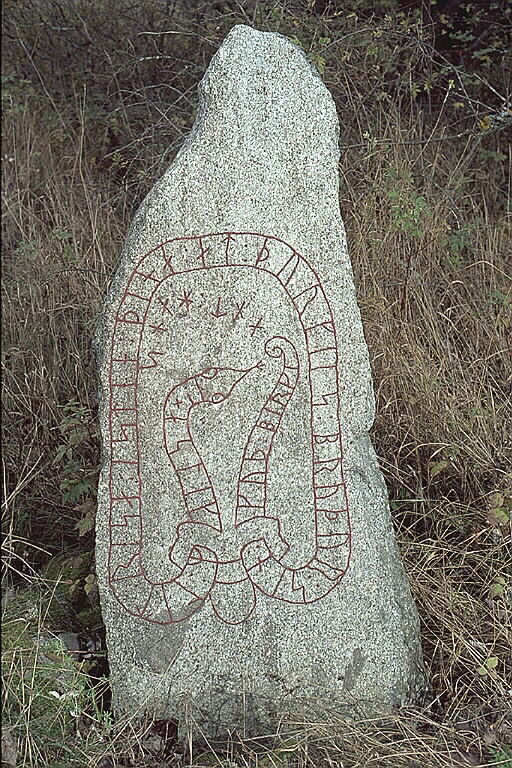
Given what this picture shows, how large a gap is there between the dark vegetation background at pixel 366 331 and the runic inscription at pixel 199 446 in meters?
0.30

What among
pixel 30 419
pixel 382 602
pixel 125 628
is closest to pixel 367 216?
pixel 30 419

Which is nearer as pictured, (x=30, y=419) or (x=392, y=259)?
(x=30, y=419)

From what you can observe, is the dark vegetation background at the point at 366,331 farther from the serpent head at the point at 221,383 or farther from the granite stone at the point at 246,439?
the serpent head at the point at 221,383

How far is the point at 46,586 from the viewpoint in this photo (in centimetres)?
256

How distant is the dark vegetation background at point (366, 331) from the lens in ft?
7.08

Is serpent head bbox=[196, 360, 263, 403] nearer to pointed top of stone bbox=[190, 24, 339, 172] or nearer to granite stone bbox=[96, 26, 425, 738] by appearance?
granite stone bbox=[96, 26, 425, 738]

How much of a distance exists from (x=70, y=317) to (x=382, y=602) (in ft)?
5.20

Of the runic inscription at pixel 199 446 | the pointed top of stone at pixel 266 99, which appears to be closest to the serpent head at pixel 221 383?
the runic inscription at pixel 199 446

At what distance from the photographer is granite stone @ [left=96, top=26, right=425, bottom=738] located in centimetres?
209

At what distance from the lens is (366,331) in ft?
9.96

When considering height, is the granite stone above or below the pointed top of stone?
below

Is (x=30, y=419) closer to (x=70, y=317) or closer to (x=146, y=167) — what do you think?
(x=70, y=317)

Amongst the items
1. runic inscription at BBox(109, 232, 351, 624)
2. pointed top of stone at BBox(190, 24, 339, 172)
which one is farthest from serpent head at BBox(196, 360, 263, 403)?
pointed top of stone at BBox(190, 24, 339, 172)

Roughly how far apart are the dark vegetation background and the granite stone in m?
0.14
